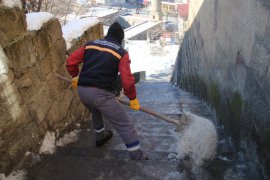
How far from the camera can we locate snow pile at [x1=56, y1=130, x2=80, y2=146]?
3.65 metres

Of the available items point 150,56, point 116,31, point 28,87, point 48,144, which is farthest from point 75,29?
point 150,56

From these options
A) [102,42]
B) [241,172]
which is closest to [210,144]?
[241,172]

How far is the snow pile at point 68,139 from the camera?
3.65 metres

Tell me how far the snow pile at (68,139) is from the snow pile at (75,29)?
126 centimetres

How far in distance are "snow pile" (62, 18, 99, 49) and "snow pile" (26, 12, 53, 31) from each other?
0.71 m

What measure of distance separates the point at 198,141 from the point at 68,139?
1.69 m

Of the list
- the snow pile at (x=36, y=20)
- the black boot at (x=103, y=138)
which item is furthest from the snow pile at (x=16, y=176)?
the snow pile at (x=36, y=20)

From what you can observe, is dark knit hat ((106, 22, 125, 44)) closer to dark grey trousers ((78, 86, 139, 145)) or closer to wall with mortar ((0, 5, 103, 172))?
dark grey trousers ((78, 86, 139, 145))

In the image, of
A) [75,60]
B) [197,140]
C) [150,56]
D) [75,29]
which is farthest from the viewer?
[150,56]

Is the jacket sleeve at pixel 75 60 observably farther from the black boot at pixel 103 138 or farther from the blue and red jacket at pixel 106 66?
the black boot at pixel 103 138

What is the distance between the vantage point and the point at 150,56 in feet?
68.3

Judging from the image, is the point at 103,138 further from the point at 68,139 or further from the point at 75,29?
the point at 75,29

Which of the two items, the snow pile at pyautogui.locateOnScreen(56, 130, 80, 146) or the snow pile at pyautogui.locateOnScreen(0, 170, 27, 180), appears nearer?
the snow pile at pyautogui.locateOnScreen(0, 170, 27, 180)

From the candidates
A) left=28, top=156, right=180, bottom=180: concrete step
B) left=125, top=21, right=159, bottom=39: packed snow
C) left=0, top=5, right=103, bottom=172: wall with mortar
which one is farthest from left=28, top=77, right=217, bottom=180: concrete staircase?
A: left=125, top=21, right=159, bottom=39: packed snow
